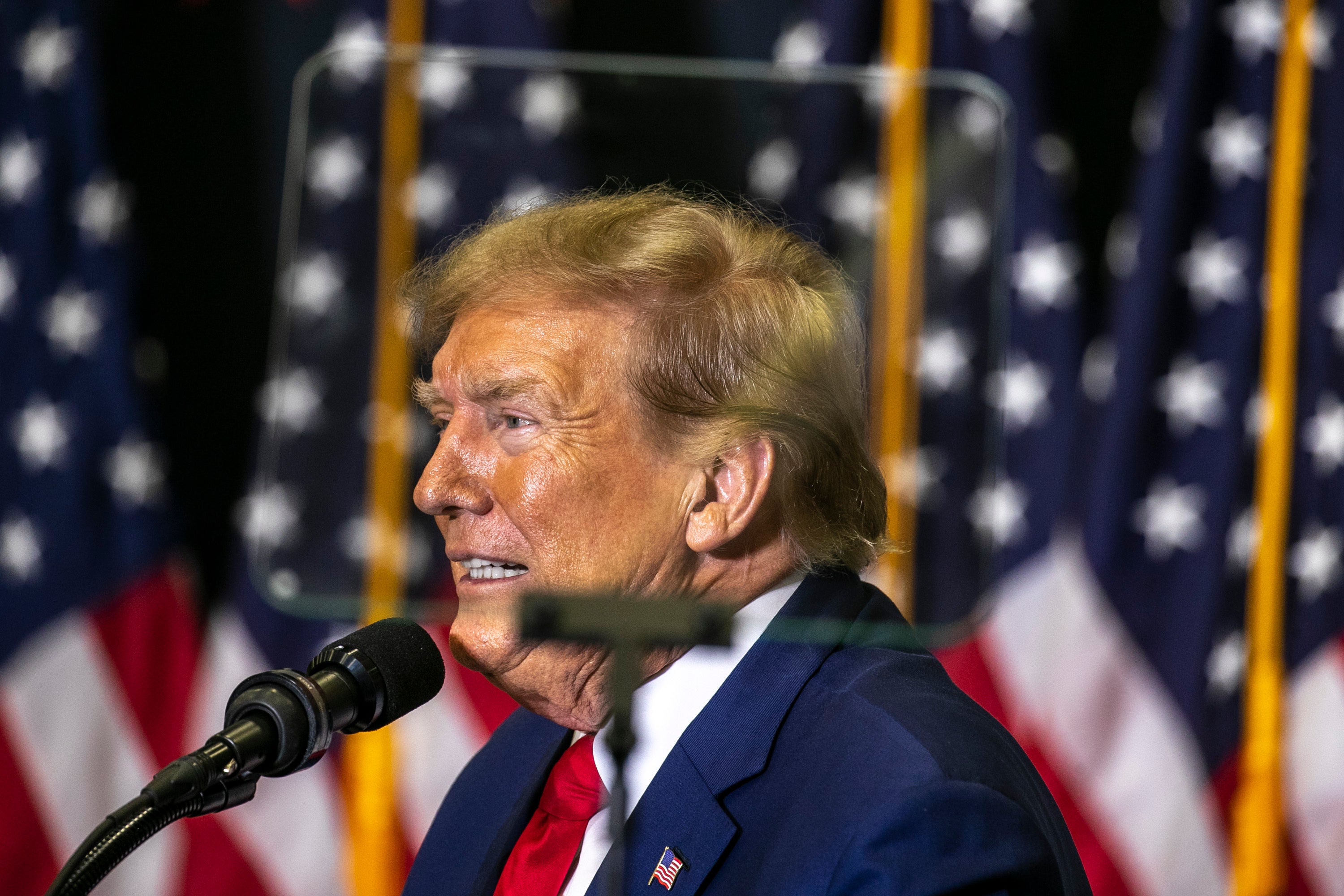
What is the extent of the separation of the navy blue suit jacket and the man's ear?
0.25 feet

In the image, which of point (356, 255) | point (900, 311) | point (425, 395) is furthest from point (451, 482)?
point (900, 311)

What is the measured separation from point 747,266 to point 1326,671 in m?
2.23

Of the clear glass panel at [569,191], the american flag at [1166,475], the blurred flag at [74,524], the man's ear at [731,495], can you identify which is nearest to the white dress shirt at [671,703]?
the man's ear at [731,495]

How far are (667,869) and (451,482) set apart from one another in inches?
14.4

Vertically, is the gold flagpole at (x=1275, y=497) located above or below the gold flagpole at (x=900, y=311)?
below

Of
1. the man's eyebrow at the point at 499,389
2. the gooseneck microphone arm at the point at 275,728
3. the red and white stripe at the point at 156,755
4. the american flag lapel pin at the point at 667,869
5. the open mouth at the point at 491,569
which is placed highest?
the man's eyebrow at the point at 499,389

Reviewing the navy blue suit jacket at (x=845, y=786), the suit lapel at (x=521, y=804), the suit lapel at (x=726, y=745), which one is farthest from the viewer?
the suit lapel at (x=521, y=804)

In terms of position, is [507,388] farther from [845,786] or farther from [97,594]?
[97,594]

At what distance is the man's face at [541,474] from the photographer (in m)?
0.94

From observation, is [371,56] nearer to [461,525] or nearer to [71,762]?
[461,525]

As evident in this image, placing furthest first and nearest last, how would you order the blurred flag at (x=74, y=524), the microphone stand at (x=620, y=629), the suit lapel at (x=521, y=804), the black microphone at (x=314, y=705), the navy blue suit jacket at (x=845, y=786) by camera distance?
the blurred flag at (x=74, y=524) → the suit lapel at (x=521, y=804) → the navy blue suit jacket at (x=845, y=786) → the black microphone at (x=314, y=705) → the microphone stand at (x=620, y=629)

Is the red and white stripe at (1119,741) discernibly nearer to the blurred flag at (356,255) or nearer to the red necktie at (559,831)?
the red necktie at (559,831)

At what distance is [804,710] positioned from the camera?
1083 millimetres

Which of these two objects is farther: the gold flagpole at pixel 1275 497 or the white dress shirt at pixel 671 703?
the gold flagpole at pixel 1275 497
